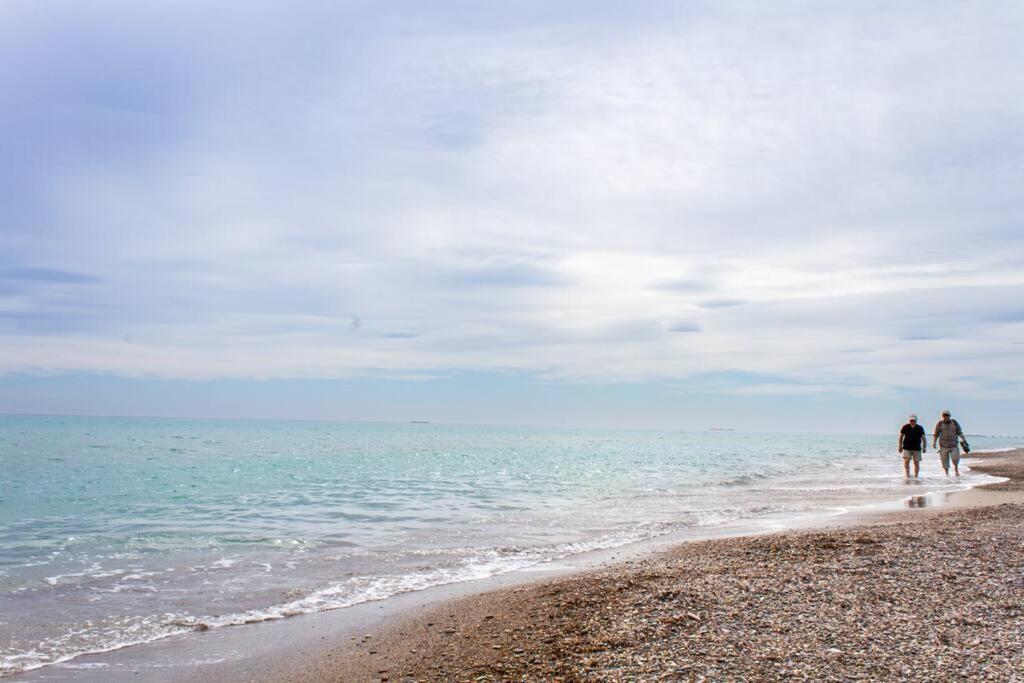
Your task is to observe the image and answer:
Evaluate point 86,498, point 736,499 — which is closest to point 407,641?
point 736,499

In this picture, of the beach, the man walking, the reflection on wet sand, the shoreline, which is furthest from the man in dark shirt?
the shoreline

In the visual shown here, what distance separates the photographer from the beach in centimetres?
580

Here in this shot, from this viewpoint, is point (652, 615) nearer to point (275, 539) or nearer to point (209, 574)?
point (209, 574)

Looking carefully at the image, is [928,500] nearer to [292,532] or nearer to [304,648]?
[292,532]

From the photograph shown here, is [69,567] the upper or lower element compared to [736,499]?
upper

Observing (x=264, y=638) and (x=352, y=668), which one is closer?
(x=352, y=668)

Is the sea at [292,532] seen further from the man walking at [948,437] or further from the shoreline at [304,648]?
the man walking at [948,437]

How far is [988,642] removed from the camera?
20.5ft

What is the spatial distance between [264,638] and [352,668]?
6.04ft

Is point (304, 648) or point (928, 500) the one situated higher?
point (304, 648)

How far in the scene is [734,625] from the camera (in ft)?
22.4

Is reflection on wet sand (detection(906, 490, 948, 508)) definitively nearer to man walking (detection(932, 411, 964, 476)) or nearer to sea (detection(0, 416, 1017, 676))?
sea (detection(0, 416, 1017, 676))

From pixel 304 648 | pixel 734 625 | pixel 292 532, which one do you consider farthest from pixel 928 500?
pixel 304 648

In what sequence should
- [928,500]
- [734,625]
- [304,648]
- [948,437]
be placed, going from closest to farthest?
[734,625], [304,648], [928,500], [948,437]
